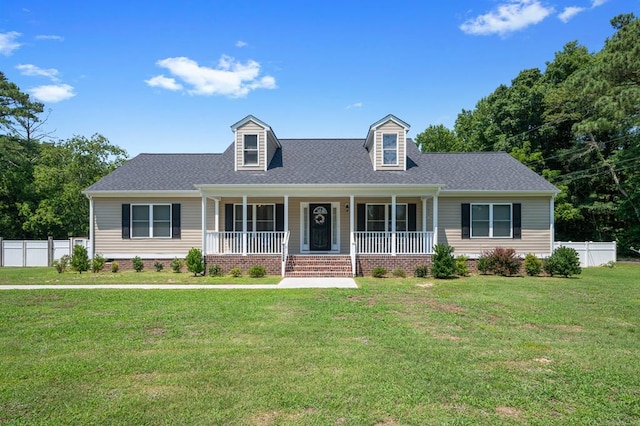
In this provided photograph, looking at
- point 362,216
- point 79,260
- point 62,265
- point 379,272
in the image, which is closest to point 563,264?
point 379,272

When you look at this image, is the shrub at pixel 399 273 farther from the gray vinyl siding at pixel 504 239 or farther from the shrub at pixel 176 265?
the shrub at pixel 176 265

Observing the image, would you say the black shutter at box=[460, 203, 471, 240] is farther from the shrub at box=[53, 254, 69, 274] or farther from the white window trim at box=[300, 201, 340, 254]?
the shrub at box=[53, 254, 69, 274]

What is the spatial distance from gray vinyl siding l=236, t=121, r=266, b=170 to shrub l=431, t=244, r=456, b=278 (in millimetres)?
8114

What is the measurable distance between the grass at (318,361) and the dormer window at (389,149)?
8.62 m

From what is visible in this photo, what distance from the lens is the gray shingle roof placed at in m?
15.6

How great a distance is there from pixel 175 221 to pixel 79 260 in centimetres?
401

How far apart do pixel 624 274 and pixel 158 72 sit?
22.1 m

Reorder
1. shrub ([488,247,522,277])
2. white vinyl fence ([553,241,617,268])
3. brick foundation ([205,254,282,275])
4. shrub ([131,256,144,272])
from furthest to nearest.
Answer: white vinyl fence ([553,241,617,268]) → shrub ([131,256,144,272]) → brick foundation ([205,254,282,275]) → shrub ([488,247,522,277])

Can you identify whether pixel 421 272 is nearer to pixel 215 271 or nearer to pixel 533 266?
pixel 533 266

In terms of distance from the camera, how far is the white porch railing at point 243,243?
1511cm

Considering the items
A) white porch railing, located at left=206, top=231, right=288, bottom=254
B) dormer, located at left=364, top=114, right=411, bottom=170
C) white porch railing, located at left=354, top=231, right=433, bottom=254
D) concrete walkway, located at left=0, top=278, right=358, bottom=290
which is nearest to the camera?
concrete walkway, located at left=0, top=278, right=358, bottom=290

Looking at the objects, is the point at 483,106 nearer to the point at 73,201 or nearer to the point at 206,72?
the point at 206,72

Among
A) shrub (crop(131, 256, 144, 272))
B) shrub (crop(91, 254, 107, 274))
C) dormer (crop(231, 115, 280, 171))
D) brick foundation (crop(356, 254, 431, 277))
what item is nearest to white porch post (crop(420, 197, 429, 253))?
brick foundation (crop(356, 254, 431, 277))

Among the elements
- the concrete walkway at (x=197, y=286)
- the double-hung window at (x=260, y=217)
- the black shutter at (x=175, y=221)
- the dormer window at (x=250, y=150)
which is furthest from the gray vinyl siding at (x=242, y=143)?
the concrete walkway at (x=197, y=286)
